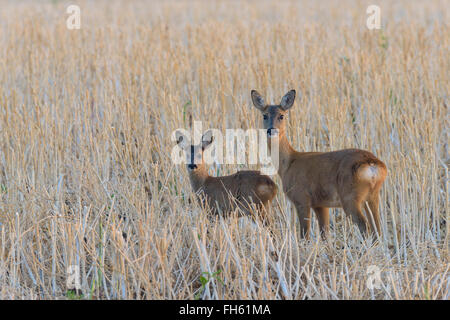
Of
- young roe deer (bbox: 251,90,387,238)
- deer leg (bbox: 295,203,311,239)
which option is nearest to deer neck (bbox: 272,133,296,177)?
young roe deer (bbox: 251,90,387,238)

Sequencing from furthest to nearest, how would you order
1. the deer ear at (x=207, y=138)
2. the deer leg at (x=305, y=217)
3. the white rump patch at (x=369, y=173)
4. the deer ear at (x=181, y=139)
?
the deer ear at (x=181, y=139) < the deer ear at (x=207, y=138) < the deer leg at (x=305, y=217) < the white rump patch at (x=369, y=173)

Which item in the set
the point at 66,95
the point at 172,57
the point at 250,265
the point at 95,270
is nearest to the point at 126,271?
the point at 95,270

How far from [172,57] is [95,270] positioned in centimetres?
470

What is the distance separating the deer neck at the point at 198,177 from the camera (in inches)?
235

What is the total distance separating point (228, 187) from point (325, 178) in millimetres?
828

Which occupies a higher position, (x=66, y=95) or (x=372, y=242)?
(x=66, y=95)

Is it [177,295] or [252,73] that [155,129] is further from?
[177,295]

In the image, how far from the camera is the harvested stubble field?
454 cm

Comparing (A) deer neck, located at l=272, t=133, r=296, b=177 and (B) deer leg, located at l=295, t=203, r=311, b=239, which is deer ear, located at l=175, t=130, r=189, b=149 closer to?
(A) deer neck, located at l=272, t=133, r=296, b=177

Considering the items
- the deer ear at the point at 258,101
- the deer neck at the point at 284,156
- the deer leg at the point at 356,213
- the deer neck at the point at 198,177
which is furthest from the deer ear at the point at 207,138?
the deer leg at the point at 356,213

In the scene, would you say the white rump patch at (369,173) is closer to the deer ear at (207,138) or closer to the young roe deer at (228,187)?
the young roe deer at (228,187)

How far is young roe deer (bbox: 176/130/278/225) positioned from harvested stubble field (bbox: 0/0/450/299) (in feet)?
0.51
